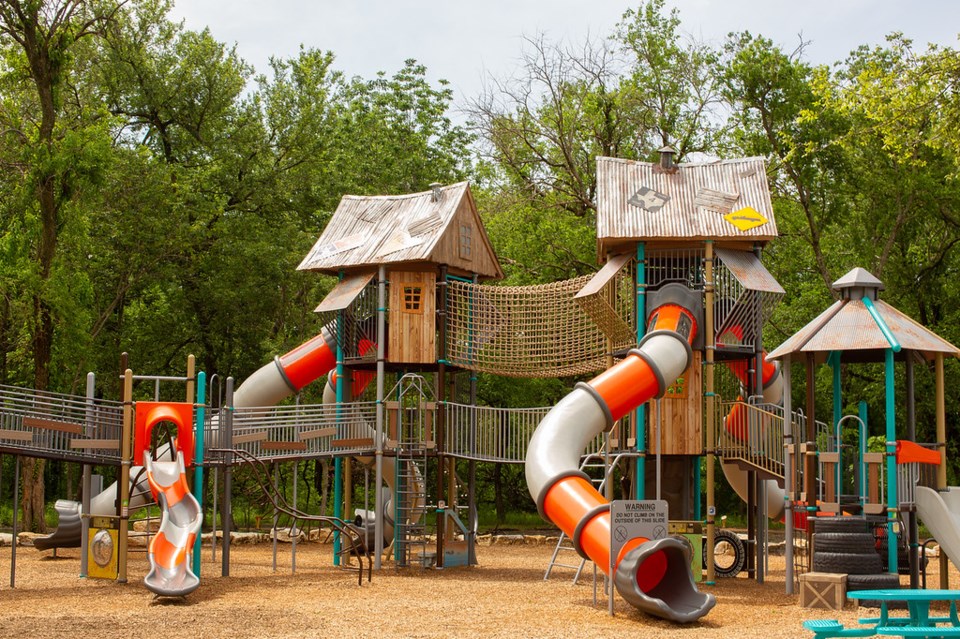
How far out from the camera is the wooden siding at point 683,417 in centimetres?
1788

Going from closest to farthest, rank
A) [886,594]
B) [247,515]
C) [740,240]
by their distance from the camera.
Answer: [886,594] → [740,240] → [247,515]

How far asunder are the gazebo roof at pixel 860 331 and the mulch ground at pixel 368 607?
3228mm

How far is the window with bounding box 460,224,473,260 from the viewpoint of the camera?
20.6 meters

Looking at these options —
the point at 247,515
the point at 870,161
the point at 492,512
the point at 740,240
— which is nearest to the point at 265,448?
the point at 740,240

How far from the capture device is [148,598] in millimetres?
14555

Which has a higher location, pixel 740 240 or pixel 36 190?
pixel 36 190

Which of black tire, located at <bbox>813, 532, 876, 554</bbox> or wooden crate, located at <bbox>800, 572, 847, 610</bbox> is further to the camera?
black tire, located at <bbox>813, 532, 876, 554</bbox>

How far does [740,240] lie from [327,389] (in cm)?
877

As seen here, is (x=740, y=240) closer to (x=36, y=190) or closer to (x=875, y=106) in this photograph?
(x=875, y=106)

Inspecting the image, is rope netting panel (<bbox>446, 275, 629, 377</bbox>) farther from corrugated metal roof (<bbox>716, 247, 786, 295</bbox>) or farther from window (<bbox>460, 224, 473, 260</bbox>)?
corrugated metal roof (<bbox>716, 247, 786, 295</bbox>)

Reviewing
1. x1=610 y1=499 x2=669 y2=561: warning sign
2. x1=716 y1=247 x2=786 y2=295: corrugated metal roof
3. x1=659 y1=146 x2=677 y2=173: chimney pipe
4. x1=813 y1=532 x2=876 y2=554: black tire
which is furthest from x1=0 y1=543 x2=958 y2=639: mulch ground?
x1=659 y1=146 x2=677 y2=173: chimney pipe

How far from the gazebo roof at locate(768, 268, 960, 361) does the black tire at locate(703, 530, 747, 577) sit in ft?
16.0

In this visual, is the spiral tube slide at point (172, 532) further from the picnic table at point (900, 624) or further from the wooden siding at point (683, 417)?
the picnic table at point (900, 624)

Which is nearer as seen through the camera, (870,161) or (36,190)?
(36,190)
